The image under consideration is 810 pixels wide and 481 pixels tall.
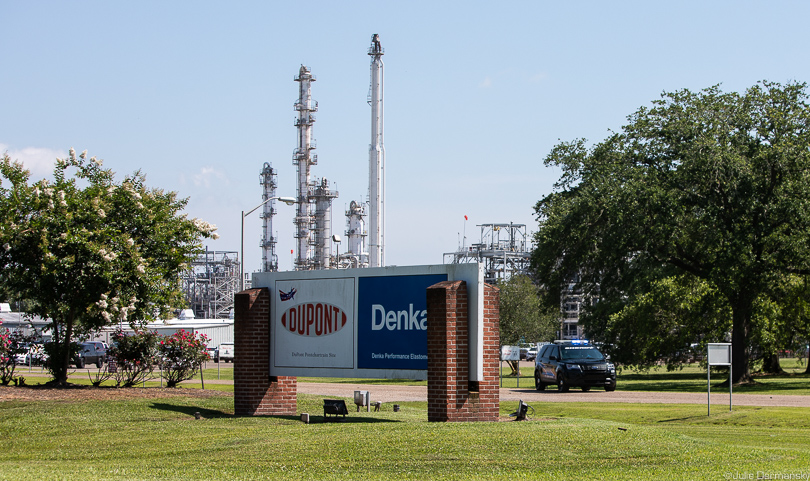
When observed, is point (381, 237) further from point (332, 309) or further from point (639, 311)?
point (332, 309)

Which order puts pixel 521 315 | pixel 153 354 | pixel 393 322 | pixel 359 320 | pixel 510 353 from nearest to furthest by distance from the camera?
pixel 393 322 → pixel 359 320 → pixel 153 354 → pixel 510 353 → pixel 521 315

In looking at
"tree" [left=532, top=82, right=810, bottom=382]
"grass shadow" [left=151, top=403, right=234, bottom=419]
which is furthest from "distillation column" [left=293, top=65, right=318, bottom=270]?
"grass shadow" [left=151, top=403, right=234, bottom=419]

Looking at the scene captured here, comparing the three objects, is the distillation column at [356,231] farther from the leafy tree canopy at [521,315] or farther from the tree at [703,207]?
the tree at [703,207]

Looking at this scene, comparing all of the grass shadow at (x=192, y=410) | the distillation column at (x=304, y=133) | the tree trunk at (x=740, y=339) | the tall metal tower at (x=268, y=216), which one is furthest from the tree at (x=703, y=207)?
the tall metal tower at (x=268, y=216)

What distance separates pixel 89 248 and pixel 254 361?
24.2 ft

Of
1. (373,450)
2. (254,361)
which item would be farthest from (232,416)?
(373,450)

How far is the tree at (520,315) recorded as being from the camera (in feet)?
186

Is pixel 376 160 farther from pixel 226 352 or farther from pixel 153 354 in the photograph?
pixel 153 354

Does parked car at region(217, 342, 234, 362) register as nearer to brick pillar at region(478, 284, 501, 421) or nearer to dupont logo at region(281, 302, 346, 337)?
dupont logo at region(281, 302, 346, 337)

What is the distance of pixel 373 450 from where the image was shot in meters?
12.4

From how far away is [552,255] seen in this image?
127 ft

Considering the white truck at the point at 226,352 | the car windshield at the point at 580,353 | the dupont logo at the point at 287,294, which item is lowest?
the white truck at the point at 226,352

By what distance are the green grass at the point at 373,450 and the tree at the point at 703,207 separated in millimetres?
16328

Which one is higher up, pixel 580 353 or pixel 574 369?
pixel 580 353
